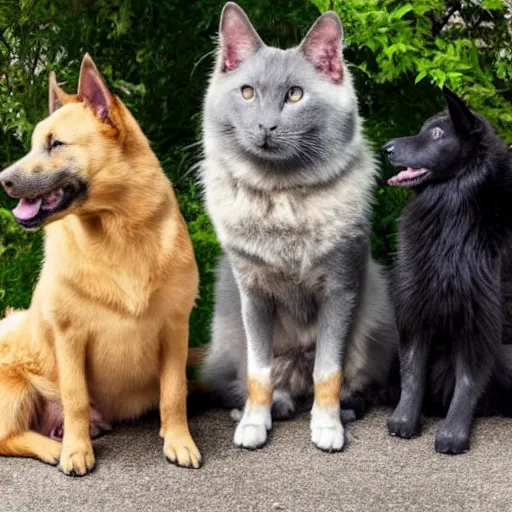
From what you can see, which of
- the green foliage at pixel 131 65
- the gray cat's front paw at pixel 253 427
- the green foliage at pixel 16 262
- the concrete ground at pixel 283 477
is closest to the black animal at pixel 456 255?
the concrete ground at pixel 283 477

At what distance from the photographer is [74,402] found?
3492 millimetres

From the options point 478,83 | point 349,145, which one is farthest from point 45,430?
point 478,83

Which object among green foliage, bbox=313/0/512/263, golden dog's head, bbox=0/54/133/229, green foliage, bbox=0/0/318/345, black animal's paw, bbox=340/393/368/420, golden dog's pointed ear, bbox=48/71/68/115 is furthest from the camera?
green foliage, bbox=0/0/318/345

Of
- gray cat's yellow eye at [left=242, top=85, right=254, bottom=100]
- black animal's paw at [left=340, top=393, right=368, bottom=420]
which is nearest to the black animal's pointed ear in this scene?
gray cat's yellow eye at [left=242, top=85, right=254, bottom=100]

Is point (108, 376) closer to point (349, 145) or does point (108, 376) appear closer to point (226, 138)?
point (226, 138)

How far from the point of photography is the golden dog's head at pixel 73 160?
324 cm

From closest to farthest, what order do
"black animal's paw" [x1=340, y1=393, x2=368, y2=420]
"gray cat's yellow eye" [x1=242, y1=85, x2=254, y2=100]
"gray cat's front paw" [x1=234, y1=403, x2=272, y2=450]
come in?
"gray cat's yellow eye" [x1=242, y1=85, x2=254, y2=100] < "gray cat's front paw" [x1=234, y1=403, x2=272, y2=450] < "black animal's paw" [x1=340, y1=393, x2=368, y2=420]

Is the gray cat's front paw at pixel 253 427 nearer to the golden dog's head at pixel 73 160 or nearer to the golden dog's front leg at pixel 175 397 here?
the golden dog's front leg at pixel 175 397

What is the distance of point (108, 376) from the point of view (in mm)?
3590

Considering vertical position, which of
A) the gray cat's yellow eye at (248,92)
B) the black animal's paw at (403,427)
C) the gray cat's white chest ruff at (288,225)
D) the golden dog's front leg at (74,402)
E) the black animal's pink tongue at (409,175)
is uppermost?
the gray cat's yellow eye at (248,92)

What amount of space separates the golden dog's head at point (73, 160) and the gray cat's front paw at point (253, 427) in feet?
3.49

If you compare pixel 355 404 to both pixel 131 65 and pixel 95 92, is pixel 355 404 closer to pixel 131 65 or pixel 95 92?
pixel 95 92

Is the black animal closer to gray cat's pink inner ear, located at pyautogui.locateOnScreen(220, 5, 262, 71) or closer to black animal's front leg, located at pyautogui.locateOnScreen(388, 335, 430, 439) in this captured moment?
black animal's front leg, located at pyautogui.locateOnScreen(388, 335, 430, 439)

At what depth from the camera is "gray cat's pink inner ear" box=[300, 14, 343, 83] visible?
→ 3568 mm
